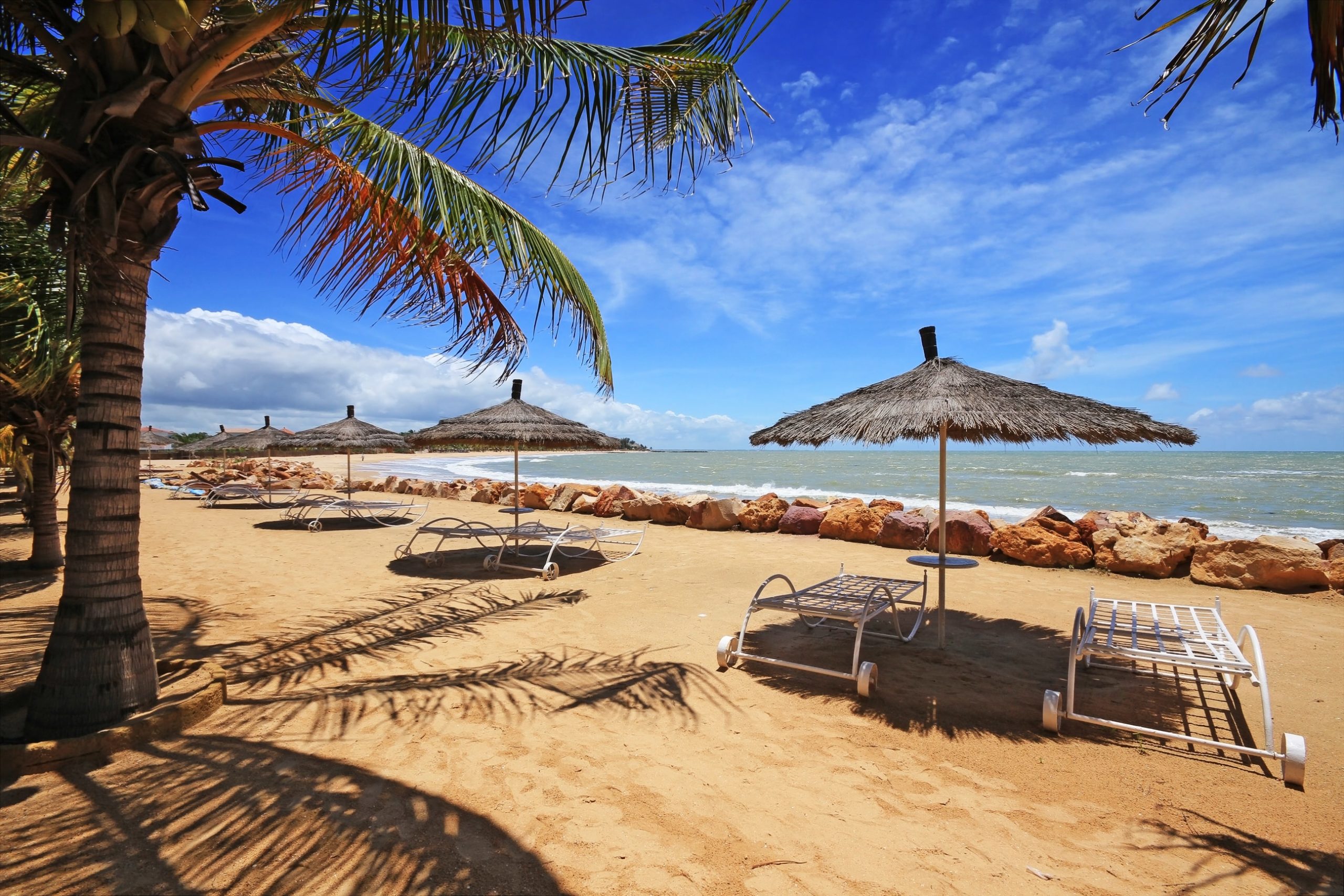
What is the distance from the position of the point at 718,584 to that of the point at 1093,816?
4.45 meters

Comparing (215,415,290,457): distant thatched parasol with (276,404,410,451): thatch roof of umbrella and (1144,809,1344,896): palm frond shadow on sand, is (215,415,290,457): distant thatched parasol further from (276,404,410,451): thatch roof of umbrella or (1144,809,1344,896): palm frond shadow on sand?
(1144,809,1344,896): palm frond shadow on sand

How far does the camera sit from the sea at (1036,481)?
18078 mm

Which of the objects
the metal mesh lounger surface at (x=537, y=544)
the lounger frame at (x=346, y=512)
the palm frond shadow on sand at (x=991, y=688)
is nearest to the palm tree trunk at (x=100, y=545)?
the palm frond shadow on sand at (x=991, y=688)

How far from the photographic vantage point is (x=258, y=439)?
15.6 meters

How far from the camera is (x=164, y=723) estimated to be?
3.00 m

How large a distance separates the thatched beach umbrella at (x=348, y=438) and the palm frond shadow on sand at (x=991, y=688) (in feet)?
34.3

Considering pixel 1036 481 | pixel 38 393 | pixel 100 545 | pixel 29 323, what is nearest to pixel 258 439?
pixel 38 393

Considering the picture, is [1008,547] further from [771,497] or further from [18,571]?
[18,571]

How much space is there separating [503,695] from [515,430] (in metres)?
5.05

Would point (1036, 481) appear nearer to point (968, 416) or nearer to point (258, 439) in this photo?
point (968, 416)

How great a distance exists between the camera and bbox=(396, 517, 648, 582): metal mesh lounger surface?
7.55 metres

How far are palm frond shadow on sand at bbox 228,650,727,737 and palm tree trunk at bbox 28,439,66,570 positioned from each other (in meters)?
5.55

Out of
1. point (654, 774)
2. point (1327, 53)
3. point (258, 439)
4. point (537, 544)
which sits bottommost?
point (654, 774)

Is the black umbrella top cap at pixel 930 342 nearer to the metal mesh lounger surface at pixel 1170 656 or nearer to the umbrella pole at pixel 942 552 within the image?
the umbrella pole at pixel 942 552
